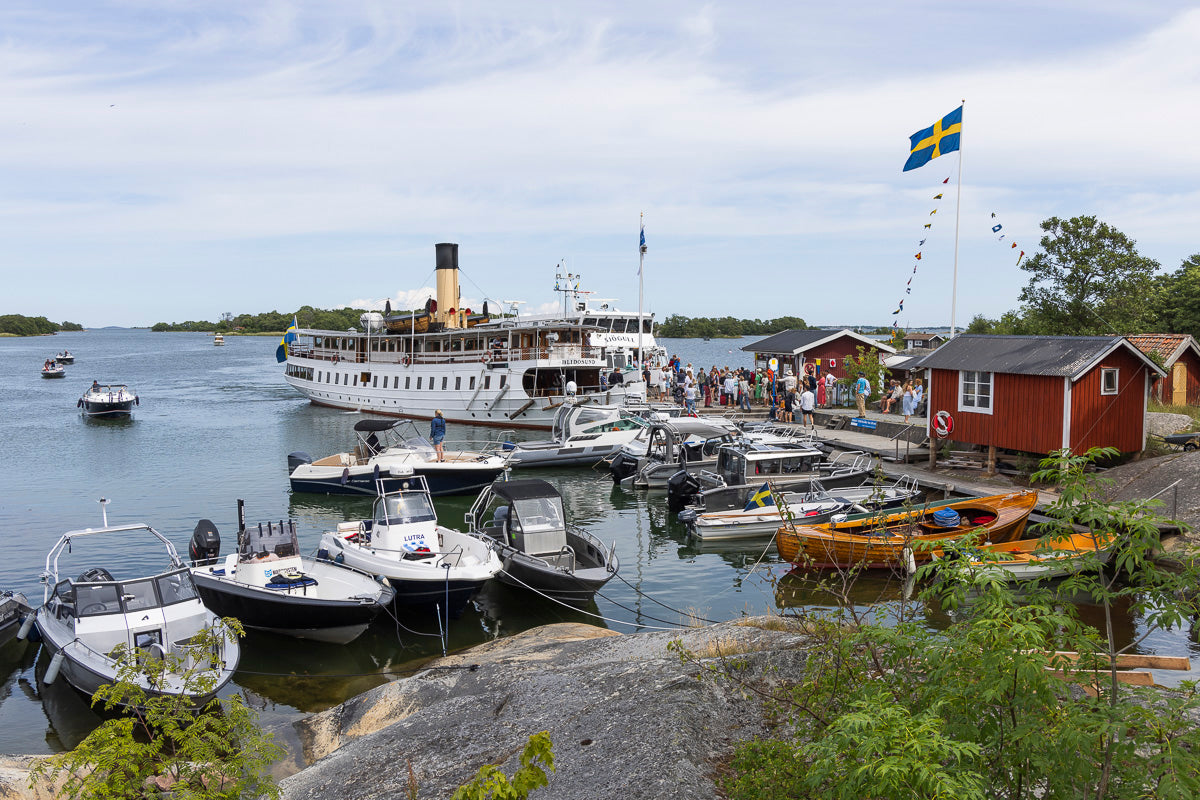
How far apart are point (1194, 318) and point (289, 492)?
39.6 m

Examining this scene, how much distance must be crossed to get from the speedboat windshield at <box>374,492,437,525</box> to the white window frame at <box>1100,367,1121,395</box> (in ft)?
56.7

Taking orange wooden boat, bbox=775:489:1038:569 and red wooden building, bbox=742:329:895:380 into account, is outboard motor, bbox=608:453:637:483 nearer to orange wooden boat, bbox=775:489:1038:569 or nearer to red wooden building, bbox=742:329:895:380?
orange wooden boat, bbox=775:489:1038:569

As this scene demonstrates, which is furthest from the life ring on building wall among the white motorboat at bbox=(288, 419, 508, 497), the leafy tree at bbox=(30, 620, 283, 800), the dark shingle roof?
the leafy tree at bbox=(30, 620, 283, 800)

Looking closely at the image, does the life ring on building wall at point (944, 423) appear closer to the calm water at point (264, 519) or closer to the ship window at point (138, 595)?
the calm water at point (264, 519)

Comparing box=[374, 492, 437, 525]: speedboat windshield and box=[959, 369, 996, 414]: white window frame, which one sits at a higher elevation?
box=[959, 369, 996, 414]: white window frame

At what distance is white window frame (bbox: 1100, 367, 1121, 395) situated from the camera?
20.4 metres

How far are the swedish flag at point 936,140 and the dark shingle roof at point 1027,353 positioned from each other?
900 centimetres

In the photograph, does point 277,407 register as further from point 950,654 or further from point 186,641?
point 950,654

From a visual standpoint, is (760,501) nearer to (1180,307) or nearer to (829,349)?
(829,349)

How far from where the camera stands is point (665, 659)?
9.91 meters

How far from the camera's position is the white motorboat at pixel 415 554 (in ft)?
48.6

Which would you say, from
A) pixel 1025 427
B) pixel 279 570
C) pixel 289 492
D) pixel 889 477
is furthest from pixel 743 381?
pixel 279 570

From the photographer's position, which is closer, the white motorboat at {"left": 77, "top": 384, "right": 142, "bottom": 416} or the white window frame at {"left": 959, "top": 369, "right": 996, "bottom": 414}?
the white window frame at {"left": 959, "top": 369, "right": 996, "bottom": 414}

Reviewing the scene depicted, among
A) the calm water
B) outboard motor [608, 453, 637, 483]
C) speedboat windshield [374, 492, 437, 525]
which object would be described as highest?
speedboat windshield [374, 492, 437, 525]
